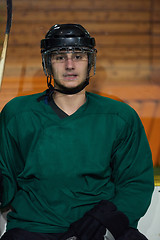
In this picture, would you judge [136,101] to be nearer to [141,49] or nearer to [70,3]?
[141,49]

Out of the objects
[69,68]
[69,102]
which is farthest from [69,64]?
[69,102]

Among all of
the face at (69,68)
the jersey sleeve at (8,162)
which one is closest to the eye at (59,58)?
the face at (69,68)

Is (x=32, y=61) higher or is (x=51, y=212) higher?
(x=32, y=61)

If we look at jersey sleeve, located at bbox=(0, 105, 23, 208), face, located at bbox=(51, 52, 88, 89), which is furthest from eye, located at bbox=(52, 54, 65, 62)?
jersey sleeve, located at bbox=(0, 105, 23, 208)

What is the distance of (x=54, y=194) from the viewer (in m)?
1.49

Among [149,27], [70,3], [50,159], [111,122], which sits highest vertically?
[70,3]

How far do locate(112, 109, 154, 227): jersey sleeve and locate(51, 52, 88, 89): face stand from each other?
30 cm

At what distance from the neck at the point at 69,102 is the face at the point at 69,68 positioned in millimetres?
58

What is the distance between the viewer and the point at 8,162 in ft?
5.16

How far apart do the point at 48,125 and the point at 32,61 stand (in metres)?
1.27

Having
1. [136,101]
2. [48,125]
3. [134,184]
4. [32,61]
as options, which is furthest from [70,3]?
[134,184]

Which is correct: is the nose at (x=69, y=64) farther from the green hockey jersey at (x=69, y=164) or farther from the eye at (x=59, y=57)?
the green hockey jersey at (x=69, y=164)

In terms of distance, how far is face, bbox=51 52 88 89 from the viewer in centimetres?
150

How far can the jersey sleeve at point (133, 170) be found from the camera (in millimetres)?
1500
